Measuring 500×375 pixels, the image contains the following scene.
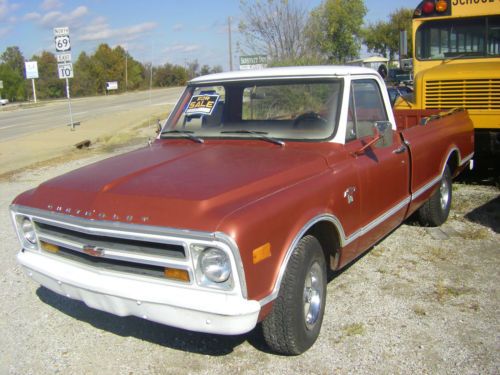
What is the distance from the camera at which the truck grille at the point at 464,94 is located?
24.2ft

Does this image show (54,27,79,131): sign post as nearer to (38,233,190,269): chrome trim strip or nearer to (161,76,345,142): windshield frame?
(161,76,345,142): windshield frame

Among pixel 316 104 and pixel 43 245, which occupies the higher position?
pixel 316 104

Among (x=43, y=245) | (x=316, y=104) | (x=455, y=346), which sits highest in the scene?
(x=316, y=104)

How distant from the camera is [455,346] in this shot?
353 cm

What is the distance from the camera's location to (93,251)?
10.6 ft

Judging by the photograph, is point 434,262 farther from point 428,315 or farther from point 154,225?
point 154,225

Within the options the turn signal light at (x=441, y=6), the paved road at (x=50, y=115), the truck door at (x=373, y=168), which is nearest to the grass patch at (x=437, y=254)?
the truck door at (x=373, y=168)

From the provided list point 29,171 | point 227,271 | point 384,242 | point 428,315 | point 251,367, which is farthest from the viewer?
point 29,171

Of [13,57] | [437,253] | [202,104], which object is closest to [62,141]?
[202,104]

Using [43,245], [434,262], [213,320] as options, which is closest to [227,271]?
[213,320]

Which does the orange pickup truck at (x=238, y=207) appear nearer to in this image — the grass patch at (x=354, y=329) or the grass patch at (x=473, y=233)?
the grass patch at (x=354, y=329)

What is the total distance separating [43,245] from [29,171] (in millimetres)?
8927

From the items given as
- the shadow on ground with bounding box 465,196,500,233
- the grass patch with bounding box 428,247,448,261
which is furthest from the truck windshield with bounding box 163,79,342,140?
the shadow on ground with bounding box 465,196,500,233

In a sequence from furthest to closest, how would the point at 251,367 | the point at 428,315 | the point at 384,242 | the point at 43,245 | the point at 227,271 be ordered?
the point at 384,242
the point at 428,315
the point at 43,245
the point at 251,367
the point at 227,271
